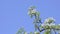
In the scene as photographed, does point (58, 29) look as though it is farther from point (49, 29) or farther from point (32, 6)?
point (32, 6)

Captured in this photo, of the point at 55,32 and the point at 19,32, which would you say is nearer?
the point at 55,32

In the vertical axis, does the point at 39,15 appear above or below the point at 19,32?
above

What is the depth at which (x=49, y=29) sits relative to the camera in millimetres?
5781

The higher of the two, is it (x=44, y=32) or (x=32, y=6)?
(x=32, y=6)

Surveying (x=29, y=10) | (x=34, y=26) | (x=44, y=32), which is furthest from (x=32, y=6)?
(x=44, y=32)

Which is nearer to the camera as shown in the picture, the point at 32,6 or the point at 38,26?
the point at 38,26

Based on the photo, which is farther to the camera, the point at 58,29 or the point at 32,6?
the point at 32,6

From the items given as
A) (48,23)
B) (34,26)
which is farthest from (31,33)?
(48,23)

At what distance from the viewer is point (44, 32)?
5.85m

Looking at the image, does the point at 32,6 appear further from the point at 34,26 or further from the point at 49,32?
the point at 49,32

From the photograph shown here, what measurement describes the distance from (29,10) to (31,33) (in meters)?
0.95

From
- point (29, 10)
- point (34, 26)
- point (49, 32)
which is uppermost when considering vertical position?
point (29, 10)

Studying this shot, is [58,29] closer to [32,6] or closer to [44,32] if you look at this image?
[44,32]

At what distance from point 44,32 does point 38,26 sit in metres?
0.36
